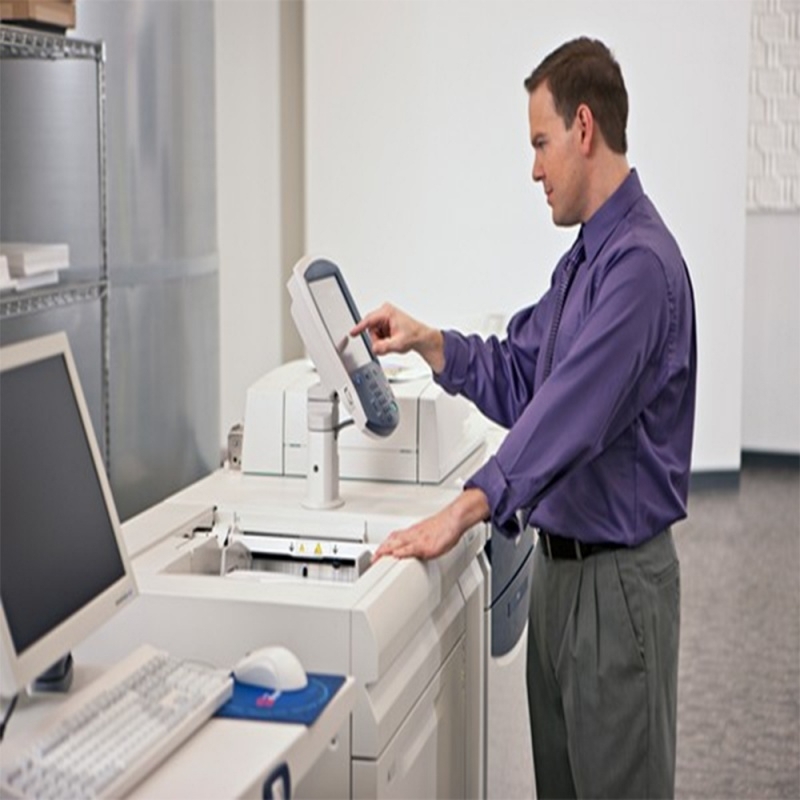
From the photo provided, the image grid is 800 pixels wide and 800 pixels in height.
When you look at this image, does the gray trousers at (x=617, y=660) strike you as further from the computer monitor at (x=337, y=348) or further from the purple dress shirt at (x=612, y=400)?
the computer monitor at (x=337, y=348)

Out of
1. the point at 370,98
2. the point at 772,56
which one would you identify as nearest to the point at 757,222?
the point at 772,56

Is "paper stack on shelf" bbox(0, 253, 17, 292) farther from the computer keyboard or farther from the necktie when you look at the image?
the computer keyboard

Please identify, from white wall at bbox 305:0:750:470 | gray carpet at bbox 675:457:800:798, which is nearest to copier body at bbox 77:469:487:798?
gray carpet at bbox 675:457:800:798

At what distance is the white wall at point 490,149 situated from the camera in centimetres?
570

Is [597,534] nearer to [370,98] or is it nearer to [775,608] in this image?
[775,608]

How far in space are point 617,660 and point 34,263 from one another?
5.11 feet

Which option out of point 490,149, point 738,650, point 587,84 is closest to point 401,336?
point 587,84

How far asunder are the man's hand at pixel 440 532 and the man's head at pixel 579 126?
482 millimetres

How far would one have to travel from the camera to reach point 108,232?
3.75 metres

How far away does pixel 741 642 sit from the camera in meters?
4.26

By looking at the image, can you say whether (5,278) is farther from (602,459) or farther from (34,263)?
(602,459)

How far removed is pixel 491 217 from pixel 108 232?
2.48 metres

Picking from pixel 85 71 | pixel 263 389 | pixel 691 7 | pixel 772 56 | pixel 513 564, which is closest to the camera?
pixel 263 389

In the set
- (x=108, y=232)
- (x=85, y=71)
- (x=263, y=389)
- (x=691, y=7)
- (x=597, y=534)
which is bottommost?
(x=597, y=534)
